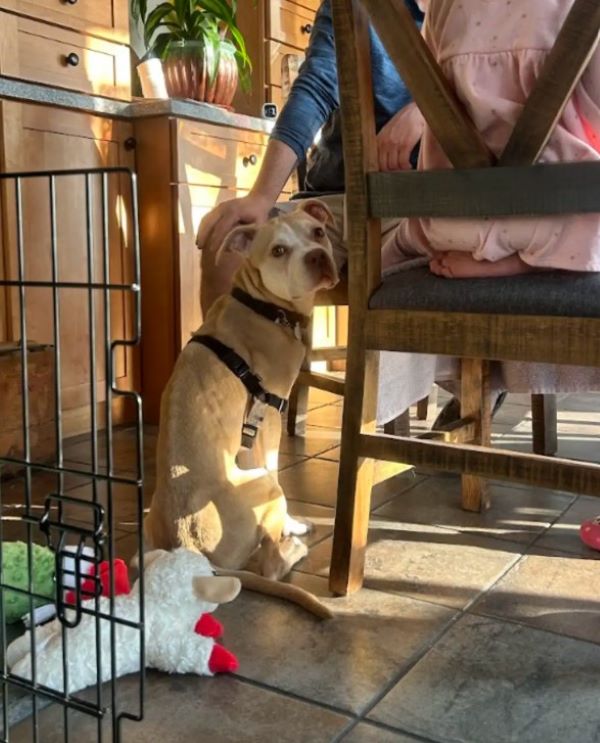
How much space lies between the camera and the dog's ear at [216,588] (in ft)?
3.74

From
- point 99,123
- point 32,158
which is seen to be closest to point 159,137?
point 99,123

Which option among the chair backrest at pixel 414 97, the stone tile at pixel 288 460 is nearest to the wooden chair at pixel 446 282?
the chair backrest at pixel 414 97

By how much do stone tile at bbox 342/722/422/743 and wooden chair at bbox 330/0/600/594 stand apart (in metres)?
0.40

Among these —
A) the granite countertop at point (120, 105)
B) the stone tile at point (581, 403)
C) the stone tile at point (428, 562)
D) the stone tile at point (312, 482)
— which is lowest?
the stone tile at point (428, 562)

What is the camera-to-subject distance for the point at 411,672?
3.86ft

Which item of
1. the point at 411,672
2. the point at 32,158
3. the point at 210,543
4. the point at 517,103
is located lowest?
the point at 411,672

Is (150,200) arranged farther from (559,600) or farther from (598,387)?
(559,600)

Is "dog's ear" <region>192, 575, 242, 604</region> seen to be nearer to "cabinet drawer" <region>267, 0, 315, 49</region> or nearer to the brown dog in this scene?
the brown dog

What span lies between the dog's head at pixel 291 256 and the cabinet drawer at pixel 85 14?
1.21 metres

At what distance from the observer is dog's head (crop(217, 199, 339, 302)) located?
1.61 meters

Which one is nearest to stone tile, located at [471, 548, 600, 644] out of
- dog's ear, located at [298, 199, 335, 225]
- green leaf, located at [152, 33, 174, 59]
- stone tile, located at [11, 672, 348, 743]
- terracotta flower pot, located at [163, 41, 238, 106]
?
stone tile, located at [11, 672, 348, 743]

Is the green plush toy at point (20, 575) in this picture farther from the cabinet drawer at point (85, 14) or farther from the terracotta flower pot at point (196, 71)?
the terracotta flower pot at point (196, 71)

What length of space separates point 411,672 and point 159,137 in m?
2.03

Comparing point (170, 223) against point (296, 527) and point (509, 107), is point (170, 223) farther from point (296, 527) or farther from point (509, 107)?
point (509, 107)
